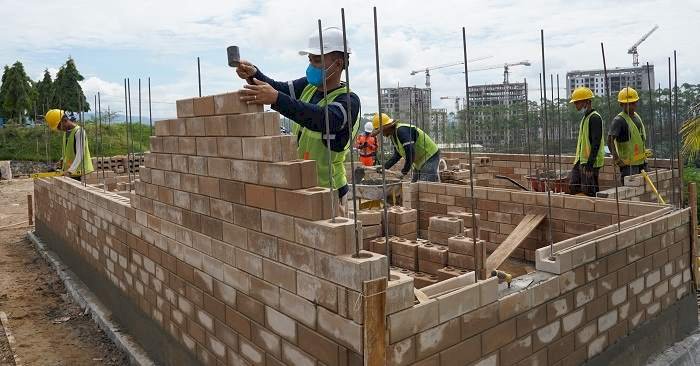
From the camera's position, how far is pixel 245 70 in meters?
3.54

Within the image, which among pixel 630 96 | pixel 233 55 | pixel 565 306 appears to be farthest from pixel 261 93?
pixel 630 96

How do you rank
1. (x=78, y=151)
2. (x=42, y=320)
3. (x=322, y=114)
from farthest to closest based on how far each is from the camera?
(x=78, y=151) → (x=42, y=320) → (x=322, y=114)

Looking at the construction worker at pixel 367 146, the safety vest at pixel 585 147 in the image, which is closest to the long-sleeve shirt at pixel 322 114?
the safety vest at pixel 585 147

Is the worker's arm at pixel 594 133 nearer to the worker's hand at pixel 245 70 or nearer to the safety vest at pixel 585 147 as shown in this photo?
the safety vest at pixel 585 147

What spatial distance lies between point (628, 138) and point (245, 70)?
18.8 feet

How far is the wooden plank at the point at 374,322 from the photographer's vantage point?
2.59 meters

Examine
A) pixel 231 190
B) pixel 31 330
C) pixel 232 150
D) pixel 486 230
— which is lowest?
pixel 31 330

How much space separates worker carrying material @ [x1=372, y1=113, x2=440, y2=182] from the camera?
26.8ft

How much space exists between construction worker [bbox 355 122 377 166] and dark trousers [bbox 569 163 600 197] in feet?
16.2

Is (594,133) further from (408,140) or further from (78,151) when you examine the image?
(78,151)

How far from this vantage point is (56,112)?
30.1 feet

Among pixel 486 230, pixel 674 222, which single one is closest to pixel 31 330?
pixel 486 230

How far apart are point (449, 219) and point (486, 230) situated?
1.04m

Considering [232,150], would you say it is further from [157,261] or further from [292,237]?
[157,261]
